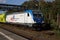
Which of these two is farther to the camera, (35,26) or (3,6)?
(3,6)

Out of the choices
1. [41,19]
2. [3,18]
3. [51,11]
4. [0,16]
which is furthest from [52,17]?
[0,16]

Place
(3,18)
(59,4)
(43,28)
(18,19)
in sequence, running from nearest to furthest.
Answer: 1. (59,4)
2. (43,28)
3. (18,19)
4. (3,18)

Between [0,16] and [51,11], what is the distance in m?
25.5

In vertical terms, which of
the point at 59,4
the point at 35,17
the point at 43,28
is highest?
the point at 59,4

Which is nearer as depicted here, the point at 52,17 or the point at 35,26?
the point at 35,26

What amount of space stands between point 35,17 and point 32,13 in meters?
0.68

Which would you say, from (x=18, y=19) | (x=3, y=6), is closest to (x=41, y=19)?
(x=18, y=19)

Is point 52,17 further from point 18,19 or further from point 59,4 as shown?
point 18,19

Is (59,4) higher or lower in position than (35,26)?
higher

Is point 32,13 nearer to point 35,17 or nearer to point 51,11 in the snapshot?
point 35,17

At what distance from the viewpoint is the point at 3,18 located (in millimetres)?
46219

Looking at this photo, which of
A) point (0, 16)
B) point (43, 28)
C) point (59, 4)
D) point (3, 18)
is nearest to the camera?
point (59, 4)

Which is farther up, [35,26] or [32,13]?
[32,13]

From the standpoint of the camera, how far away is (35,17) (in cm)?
2388
